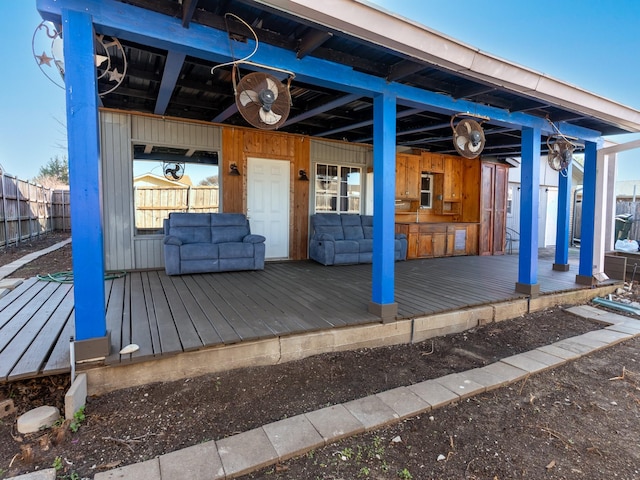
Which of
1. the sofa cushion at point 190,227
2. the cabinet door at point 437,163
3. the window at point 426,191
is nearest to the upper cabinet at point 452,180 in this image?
the cabinet door at point 437,163

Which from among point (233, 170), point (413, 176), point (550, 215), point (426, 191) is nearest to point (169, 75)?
point (233, 170)

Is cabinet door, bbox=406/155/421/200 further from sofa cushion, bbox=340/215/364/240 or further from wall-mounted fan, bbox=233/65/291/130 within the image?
wall-mounted fan, bbox=233/65/291/130

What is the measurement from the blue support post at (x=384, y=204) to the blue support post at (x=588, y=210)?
12.1 ft

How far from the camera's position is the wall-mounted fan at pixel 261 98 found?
2.54 m

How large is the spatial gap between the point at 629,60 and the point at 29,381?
21.7 m

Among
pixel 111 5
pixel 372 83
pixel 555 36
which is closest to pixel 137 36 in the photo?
pixel 111 5

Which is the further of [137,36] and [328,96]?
[328,96]

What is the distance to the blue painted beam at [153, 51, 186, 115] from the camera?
9.50ft

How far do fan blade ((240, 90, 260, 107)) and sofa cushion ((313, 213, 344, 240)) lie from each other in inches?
152

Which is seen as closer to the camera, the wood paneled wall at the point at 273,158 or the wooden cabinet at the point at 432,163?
the wood paneled wall at the point at 273,158

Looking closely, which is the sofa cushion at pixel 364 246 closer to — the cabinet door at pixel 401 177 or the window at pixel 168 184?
the cabinet door at pixel 401 177

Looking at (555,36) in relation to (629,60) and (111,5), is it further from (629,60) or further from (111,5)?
(111,5)

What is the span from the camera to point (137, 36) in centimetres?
219

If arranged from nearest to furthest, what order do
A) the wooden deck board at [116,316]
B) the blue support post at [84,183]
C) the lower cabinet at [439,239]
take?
the blue support post at [84,183] < the wooden deck board at [116,316] < the lower cabinet at [439,239]
